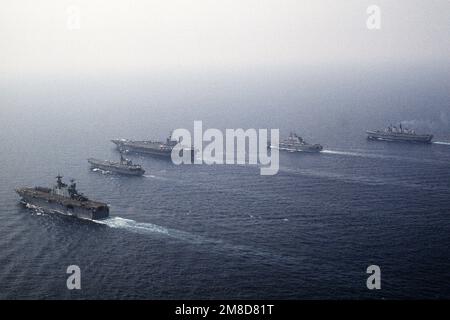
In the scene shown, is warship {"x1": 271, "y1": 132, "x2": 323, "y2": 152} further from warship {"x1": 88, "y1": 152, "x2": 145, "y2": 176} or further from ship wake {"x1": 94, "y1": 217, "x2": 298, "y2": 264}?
ship wake {"x1": 94, "y1": 217, "x2": 298, "y2": 264}

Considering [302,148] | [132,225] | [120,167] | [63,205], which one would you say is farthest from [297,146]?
[63,205]

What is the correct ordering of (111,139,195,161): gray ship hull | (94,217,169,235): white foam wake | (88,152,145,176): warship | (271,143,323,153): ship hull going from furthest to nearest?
(271,143,323,153): ship hull
(111,139,195,161): gray ship hull
(88,152,145,176): warship
(94,217,169,235): white foam wake

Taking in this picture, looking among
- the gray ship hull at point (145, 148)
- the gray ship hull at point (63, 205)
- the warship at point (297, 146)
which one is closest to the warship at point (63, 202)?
the gray ship hull at point (63, 205)

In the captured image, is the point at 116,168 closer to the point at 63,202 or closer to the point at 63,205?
the point at 63,202

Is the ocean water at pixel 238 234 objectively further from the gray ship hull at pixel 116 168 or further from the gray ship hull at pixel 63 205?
the gray ship hull at pixel 116 168

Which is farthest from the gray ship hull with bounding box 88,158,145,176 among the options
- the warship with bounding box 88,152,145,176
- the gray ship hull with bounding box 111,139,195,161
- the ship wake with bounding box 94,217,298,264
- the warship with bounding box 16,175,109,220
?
the ship wake with bounding box 94,217,298,264

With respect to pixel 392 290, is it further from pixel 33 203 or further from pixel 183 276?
pixel 33 203

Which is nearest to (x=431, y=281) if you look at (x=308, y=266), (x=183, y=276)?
(x=308, y=266)
